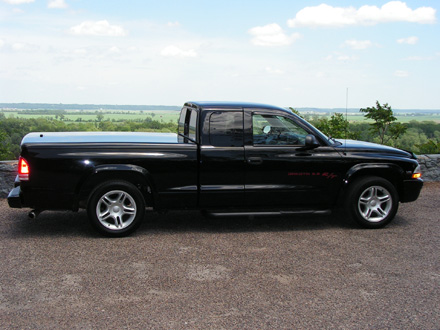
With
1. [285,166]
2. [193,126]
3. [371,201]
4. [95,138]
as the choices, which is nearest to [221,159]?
[193,126]

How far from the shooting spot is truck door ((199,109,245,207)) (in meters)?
6.95

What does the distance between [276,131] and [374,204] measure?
1788 millimetres

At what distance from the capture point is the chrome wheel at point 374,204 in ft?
24.3

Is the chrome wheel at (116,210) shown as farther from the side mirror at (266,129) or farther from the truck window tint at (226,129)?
the side mirror at (266,129)

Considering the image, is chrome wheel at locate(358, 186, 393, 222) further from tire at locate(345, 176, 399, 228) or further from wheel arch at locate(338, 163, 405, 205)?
wheel arch at locate(338, 163, 405, 205)

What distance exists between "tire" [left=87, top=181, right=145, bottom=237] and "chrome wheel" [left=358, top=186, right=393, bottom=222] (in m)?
3.15

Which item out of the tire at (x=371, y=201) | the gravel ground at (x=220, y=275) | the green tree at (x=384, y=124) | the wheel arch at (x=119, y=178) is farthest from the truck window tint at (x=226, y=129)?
the green tree at (x=384, y=124)

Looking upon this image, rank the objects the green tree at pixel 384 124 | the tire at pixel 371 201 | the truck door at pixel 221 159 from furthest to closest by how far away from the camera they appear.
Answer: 1. the green tree at pixel 384 124
2. the tire at pixel 371 201
3. the truck door at pixel 221 159

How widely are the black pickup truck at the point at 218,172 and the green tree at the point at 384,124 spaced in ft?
30.6

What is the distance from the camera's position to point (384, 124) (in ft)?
56.1

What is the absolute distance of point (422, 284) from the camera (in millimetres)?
5184

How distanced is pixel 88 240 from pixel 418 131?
14.4 meters

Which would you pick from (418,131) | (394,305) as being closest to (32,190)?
(394,305)

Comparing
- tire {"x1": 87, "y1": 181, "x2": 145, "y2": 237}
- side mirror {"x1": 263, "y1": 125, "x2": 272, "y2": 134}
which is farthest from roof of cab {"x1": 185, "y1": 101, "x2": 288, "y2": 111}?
tire {"x1": 87, "y1": 181, "x2": 145, "y2": 237}
